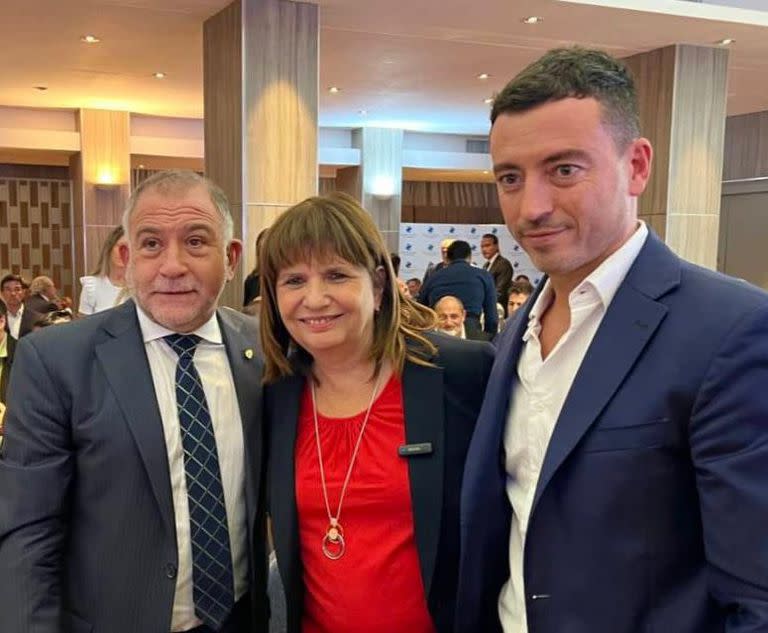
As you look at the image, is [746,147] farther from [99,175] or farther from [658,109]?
[99,175]

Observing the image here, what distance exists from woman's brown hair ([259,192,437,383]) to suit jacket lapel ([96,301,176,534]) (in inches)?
12.0

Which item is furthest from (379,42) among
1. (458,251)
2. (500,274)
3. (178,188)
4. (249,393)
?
(249,393)

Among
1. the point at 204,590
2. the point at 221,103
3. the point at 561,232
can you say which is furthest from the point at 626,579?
the point at 221,103

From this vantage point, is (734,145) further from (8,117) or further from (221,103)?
(8,117)

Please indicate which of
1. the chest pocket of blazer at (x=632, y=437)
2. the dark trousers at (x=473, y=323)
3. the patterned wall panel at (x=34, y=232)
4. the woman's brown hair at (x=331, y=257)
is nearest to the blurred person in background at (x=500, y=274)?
the dark trousers at (x=473, y=323)

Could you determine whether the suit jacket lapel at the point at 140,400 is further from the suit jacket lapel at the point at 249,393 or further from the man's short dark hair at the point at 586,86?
the man's short dark hair at the point at 586,86

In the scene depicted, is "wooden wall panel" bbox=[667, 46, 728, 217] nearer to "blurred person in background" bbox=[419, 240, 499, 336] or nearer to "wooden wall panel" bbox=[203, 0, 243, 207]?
"blurred person in background" bbox=[419, 240, 499, 336]

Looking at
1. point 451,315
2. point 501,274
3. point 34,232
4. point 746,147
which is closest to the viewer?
point 451,315

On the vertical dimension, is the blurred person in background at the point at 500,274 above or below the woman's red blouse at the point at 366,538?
above

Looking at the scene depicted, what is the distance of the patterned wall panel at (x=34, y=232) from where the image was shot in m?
13.1

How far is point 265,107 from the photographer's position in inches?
223

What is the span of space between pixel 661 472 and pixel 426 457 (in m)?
0.58

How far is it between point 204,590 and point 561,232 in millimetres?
1035

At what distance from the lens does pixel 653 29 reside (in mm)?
6465
